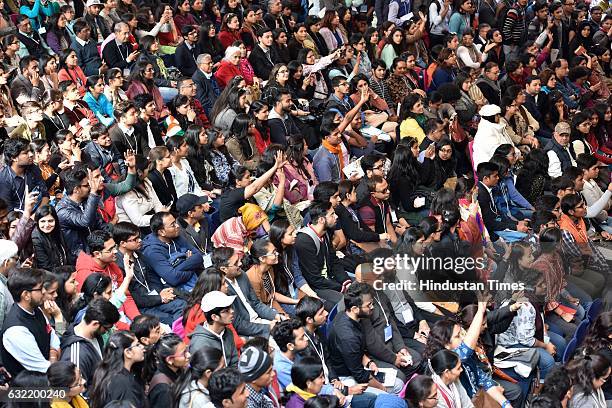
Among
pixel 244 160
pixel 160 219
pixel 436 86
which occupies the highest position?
pixel 160 219

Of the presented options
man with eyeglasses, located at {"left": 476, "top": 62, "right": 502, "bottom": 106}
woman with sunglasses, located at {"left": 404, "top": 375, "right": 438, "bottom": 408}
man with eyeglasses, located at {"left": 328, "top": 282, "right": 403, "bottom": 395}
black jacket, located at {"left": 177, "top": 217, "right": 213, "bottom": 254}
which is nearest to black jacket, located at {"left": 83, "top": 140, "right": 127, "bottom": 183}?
black jacket, located at {"left": 177, "top": 217, "right": 213, "bottom": 254}

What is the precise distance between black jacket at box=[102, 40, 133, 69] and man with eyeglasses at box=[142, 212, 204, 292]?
375cm

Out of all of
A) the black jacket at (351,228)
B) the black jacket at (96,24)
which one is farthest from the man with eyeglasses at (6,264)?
the black jacket at (96,24)

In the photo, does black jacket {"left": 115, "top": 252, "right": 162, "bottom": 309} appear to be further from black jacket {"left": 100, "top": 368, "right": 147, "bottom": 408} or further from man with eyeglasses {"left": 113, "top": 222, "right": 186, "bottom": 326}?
black jacket {"left": 100, "top": 368, "right": 147, "bottom": 408}

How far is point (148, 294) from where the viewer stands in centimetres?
678

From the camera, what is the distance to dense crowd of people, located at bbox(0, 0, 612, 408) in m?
5.64

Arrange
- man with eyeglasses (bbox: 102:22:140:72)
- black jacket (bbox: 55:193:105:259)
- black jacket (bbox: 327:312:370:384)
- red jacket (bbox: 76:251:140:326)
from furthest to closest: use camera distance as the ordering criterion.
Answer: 1. man with eyeglasses (bbox: 102:22:140:72)
2. black jacket (bbox: 55:193:105:259)
3. red jacket (bbox: 76:251:140:326)
4. black jacket (bbox: 327:312:370:384)

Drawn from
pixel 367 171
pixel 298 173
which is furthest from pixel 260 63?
pixel 367 171

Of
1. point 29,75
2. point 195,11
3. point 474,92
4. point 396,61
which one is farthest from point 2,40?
point 474,92

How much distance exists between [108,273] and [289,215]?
1.98 meters

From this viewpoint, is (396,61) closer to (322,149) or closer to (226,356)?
(322,149)

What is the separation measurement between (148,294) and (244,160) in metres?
2.40

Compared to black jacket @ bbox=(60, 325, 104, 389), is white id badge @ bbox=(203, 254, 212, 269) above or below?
below

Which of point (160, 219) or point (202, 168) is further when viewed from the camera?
point (202, 168)
